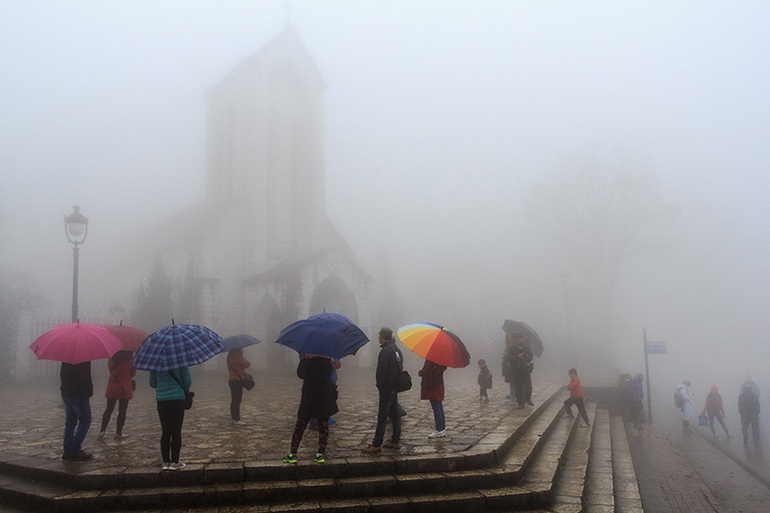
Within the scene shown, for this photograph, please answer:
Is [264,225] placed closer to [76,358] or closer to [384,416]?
[76,358]

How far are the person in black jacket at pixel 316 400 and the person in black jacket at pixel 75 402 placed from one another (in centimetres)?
259

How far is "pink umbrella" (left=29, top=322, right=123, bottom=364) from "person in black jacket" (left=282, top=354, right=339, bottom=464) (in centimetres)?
233

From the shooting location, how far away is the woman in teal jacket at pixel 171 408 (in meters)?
6.50

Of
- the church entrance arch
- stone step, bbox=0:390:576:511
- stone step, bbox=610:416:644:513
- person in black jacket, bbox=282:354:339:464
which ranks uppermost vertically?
the church entrance arch

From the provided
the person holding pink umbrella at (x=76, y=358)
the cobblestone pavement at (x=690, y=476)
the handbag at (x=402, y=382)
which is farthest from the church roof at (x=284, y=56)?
the handbag at (x=402, y=382)

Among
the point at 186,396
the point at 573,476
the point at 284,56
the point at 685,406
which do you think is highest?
the point at 284,56

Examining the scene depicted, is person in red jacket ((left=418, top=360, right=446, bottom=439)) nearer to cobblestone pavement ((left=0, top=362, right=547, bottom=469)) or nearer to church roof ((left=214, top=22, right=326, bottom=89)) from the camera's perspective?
cobblestone pavement ((left=0, top=362, right=547, bottom=469))

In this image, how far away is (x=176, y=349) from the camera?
21.4 ft

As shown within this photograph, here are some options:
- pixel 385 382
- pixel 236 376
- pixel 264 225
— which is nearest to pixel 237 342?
pixel 236 376

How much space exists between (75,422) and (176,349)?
2082 millimetres

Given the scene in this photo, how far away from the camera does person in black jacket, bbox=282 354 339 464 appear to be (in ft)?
22.3

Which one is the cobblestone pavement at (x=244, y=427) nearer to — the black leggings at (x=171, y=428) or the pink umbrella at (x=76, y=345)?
the black leggings at (x=171, y=428)

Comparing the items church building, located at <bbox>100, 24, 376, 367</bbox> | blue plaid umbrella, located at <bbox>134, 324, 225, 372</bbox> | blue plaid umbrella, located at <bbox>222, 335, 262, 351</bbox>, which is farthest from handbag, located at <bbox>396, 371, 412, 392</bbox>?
church building, located at <bbox>100, 24, 376, 367</bbox>

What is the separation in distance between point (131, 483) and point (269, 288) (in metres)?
23.1
